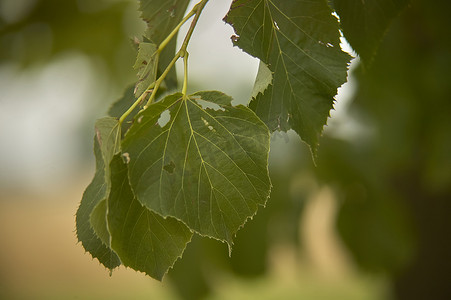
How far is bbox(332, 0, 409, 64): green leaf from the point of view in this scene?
2.09ft

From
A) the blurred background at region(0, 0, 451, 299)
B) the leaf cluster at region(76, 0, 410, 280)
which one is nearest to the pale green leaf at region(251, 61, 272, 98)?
the leaf cluster at region(76, 0, 410, 280)

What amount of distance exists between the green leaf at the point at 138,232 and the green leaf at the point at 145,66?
87 millimetres

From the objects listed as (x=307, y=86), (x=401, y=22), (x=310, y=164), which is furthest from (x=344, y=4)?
(x=310, y=164)

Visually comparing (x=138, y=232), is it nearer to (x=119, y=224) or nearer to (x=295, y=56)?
(x=119, y=224)

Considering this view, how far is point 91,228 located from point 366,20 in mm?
386

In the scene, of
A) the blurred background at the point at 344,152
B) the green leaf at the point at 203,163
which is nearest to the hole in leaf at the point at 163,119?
the green leaf at the point at 203,163

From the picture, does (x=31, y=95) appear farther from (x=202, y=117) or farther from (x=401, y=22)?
(x=202, y=117)

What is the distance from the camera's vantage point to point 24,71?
74.7 inches

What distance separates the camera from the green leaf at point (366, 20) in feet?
2.09

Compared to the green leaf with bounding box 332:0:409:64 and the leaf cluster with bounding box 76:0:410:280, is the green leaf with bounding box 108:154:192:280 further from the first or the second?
the green leaf with bounding box 332:0:409:64

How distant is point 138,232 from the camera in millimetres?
490

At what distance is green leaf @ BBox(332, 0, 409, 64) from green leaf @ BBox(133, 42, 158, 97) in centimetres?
23

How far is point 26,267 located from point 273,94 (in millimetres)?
6395

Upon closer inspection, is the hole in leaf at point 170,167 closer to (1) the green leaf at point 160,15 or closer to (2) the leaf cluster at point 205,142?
(2) the leaf cluster at point 205,142
